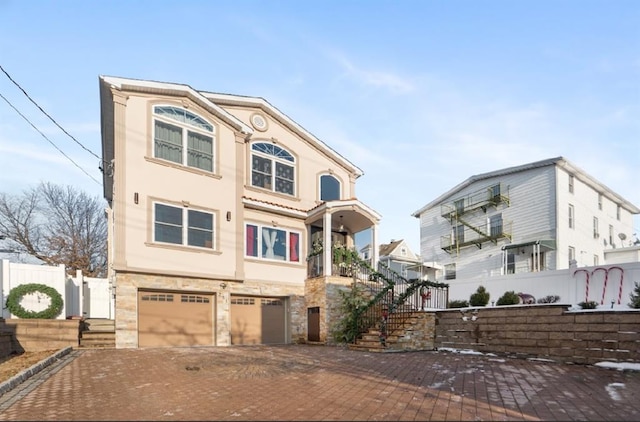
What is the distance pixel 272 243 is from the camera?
17.4m

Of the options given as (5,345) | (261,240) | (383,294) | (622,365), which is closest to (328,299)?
(383,294)

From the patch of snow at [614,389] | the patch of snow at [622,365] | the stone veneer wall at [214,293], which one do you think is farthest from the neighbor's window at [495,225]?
the patch of snow at [614,389]

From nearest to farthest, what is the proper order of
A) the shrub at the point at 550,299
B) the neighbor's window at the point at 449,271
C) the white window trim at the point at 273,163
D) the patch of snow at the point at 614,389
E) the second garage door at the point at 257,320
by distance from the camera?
the patch of snow at the point at 614,389
the second garage door at the point at 257,320
the shrub at the point at 550,299
the white window trim at the point at 273,163
the neighbor's window at the point at 449,271

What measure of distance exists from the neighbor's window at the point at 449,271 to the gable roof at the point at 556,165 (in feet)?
15.1

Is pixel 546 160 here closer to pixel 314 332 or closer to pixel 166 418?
pixel 314 332

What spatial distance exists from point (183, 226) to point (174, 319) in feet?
9.94

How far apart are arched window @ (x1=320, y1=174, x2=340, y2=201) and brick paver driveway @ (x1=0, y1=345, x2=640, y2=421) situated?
400 inches

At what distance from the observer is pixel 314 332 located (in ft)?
54.5

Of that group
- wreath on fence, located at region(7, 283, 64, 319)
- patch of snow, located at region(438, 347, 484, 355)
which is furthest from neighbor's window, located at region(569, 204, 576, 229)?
wreath on fence, located at region(7, 283, 64, 319)

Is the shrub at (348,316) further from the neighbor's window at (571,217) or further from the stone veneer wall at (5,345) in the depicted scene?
the neighbor's window at (571,217)

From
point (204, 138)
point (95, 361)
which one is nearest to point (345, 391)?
point (95, 361)

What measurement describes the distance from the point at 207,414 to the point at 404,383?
350 centimetres

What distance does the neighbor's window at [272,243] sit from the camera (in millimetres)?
16875

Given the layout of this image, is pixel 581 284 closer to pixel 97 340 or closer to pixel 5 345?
pixel 97 340
